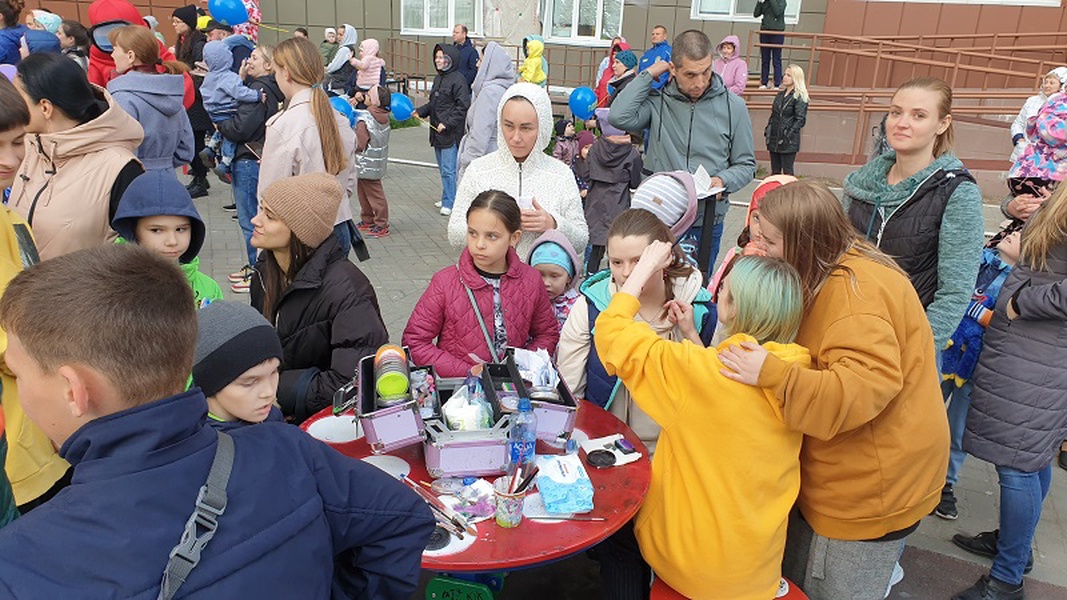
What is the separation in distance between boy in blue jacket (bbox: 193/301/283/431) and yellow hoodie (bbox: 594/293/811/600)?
1.02 m

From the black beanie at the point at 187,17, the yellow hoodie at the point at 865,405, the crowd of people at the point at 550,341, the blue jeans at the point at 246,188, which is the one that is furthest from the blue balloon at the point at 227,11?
the yellow hoodie at the point at 865,405

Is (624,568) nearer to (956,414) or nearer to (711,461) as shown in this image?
(711,461)

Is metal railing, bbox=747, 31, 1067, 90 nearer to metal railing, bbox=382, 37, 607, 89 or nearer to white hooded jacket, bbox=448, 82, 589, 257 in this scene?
metal railing, bbox=382, 37, 607, 89

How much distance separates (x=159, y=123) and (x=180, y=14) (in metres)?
5.55

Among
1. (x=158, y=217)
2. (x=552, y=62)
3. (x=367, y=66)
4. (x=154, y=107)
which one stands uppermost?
(x=552, y=62)

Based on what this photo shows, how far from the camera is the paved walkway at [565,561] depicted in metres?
3.33

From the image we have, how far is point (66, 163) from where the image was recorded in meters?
3.35

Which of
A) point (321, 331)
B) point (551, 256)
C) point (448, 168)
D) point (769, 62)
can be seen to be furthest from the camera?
point (769, 62)

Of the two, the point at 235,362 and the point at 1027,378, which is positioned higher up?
the point at 235,362

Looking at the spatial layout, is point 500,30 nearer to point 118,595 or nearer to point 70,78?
point 70,78

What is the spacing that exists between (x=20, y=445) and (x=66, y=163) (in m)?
1.70

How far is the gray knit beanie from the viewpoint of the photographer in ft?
6.85

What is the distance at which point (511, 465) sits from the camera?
2400 millimetres

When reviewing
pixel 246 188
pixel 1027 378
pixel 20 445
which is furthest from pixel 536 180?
pixel 246 188
